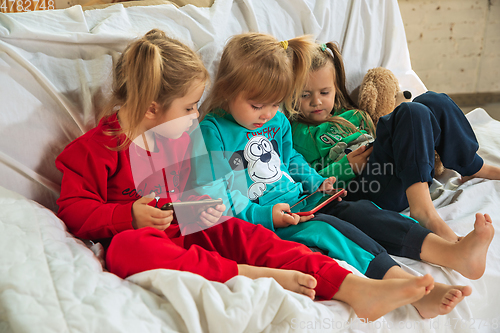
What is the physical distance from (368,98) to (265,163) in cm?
57

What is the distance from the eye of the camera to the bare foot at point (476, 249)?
822 mm

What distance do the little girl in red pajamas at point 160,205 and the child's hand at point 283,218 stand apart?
Answer: 0.09 meters

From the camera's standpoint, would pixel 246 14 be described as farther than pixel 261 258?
Yes

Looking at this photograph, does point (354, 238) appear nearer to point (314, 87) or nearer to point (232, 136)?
point (232, 136)

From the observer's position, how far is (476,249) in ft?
2.70

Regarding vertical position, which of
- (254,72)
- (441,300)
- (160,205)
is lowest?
(441,300)

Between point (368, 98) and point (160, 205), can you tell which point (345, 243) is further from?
point (368, 98)

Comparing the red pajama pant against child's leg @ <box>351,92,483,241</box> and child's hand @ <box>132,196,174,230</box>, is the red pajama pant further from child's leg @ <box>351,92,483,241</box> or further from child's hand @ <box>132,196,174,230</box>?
child's leg @ <box>351,92,483,241</box>

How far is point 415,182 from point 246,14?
81 centimetres

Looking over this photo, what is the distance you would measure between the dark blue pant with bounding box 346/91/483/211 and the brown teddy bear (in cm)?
31

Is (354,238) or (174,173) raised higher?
(174,173)

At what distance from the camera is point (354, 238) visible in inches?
35.2

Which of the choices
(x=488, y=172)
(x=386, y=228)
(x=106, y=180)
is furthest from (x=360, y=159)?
(x=106, y=180)

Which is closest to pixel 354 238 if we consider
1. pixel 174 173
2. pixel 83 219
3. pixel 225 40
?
pixel 174 173
